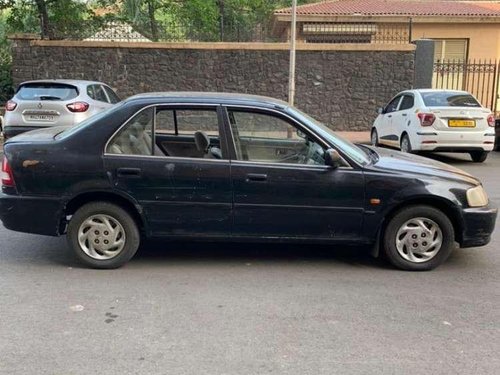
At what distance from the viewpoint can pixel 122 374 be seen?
11.3 feet

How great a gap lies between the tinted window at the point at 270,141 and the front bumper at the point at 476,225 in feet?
4.53

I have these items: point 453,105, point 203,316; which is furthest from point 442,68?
point 203,316

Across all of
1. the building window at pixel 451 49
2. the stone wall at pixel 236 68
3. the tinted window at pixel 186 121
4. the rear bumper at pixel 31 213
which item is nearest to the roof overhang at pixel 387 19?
the building window at pixel 451 49

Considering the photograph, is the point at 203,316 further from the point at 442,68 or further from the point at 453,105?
the point at 442,68

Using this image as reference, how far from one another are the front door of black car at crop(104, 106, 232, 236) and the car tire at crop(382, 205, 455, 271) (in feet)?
4.84

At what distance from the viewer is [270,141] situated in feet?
18.0

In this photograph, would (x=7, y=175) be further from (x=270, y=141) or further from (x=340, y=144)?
(x=340, y=144)

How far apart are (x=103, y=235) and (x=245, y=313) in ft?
5.36

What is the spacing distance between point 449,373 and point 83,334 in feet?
7.66

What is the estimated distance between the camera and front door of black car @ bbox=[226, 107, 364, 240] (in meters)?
5.18

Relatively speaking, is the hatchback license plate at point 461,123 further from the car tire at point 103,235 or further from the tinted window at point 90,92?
the car tire at point 103,235

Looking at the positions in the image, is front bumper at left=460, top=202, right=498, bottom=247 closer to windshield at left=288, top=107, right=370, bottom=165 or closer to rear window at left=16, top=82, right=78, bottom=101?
windshield at left=288, top=107, right=370, bottom=165

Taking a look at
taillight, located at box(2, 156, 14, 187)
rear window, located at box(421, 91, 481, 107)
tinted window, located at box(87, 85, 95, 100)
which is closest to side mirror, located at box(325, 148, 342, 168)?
taillight, located at box(2, 156, 14, 187)

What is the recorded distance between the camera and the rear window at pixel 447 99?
40.6 feet
